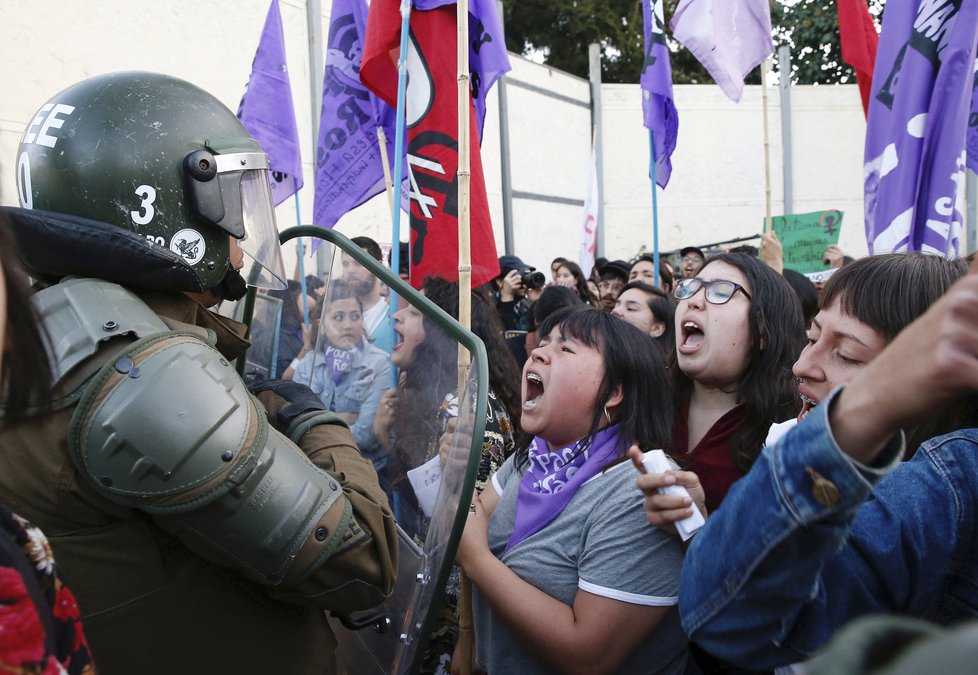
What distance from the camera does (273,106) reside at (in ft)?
16.9

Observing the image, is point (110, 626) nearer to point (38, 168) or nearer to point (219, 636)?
point (219, 636)

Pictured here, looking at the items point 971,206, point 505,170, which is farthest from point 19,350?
A: point 971,206

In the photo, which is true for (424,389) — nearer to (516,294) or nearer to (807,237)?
(516,294)

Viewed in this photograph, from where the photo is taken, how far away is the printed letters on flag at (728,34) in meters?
4.90

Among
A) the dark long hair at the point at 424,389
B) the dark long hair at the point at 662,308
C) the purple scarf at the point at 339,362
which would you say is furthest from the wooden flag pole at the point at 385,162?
the dark long hair at the point at 424,389

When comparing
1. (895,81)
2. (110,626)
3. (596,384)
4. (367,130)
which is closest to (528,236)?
(367,130)

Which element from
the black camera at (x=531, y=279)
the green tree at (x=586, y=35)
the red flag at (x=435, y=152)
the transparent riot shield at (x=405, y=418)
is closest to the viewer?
the transparent riot shield at (x=405, y=418)

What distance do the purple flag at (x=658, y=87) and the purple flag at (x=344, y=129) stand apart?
201 cm

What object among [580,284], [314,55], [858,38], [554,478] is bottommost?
[580,284]

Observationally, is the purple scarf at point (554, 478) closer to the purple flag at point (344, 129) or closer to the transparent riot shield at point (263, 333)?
the transparent riot shield at point (263, 333)

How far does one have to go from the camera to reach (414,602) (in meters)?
1.78

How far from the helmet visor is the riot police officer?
42 millimetres

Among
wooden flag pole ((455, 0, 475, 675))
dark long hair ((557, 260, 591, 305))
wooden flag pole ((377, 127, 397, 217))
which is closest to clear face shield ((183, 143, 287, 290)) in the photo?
wooden flag pole ((455, 0, 475, 675))

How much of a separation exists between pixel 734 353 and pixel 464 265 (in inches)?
35.1
